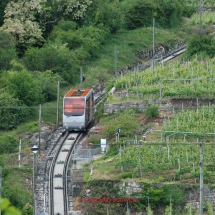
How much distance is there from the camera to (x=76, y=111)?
190ft

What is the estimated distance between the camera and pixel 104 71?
77312 millimetres

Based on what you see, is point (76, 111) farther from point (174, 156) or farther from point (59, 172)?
point (174, 156)

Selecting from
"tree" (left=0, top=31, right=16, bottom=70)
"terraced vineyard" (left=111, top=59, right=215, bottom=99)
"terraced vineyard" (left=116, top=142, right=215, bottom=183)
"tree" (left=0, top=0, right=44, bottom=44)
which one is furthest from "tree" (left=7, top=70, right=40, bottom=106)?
"terraced vineyard" (left=116, top=142, right=215, bottom=183)

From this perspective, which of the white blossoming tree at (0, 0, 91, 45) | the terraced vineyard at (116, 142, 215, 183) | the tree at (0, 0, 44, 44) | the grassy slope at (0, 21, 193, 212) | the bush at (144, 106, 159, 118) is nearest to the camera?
the terraced vineyard at (116, 142, 215, 183)

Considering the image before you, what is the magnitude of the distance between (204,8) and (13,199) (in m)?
57.9

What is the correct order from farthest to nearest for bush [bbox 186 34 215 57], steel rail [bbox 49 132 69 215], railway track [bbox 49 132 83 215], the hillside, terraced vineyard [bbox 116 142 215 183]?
bush [bbox 186 34 215 57] → the hillside → terraced vineyard [bbox 116 142 215 183] → railway track [bbox 49 132 83 215] → steel rail [bbox 49 132 69 215]

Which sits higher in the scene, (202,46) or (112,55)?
(202,46)

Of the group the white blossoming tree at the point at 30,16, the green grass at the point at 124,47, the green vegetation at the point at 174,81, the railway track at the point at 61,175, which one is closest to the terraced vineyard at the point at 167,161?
the railway track at the point at 61,175

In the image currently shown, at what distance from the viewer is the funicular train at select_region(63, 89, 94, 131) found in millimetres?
57719

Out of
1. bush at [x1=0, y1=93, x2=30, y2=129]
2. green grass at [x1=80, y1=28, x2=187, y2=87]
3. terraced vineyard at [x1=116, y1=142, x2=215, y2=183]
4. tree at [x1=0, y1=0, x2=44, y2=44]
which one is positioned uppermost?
tree at [x1=0, y1=0, x2=44, y2=44]

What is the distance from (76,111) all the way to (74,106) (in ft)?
1.16

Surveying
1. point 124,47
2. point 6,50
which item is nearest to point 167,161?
point 6,50

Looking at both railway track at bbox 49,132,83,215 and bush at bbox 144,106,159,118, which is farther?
bush at bbox 144,106,159,118

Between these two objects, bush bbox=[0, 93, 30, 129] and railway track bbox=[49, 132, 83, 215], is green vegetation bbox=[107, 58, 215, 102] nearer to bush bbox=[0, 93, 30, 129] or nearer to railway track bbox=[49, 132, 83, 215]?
bush bbox=[0, 93, 30, 129]
